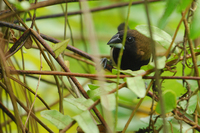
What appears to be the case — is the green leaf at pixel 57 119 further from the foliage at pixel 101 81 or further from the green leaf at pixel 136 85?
the green leaf at pixel 136 85

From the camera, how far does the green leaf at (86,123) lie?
85 cm

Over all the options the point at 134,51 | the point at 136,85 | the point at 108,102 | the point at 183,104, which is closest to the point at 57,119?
the point at 108,102

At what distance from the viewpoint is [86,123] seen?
872 mm

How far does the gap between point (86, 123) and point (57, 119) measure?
136 mm

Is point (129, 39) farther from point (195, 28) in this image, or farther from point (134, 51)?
point (195, 28)

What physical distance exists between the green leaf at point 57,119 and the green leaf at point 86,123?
61 millimetres

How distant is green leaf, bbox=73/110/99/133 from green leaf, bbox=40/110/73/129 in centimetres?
6

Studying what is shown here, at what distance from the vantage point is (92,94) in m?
1.02

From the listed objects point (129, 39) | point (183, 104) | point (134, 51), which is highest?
point (129, 39)

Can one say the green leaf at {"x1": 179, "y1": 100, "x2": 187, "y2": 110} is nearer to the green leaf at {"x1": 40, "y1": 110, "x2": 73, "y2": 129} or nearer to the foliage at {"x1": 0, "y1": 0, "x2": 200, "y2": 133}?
the foliage at {"x1": 0, "y1": 0, "x2": 200, "y2": 133}

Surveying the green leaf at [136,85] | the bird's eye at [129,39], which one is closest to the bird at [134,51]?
the bird's eye at [129,39]

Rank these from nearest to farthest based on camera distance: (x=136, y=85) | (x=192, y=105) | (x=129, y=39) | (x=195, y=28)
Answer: (x=195, y=28) < (x=136, y=85) < (x=192, y=105) < (x=129, y=39)

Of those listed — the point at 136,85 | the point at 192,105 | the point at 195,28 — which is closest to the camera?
the point at 195,28

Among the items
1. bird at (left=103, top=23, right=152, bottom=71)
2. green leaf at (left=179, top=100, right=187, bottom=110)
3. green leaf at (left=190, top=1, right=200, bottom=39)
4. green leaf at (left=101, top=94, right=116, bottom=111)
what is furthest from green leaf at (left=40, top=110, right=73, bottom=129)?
bird at (left=103, top=23, right=152, bottom=71)
